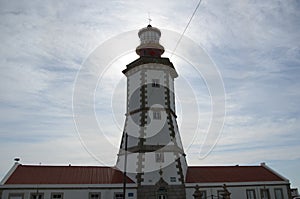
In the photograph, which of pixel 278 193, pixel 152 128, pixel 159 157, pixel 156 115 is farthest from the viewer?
pixel 278 193

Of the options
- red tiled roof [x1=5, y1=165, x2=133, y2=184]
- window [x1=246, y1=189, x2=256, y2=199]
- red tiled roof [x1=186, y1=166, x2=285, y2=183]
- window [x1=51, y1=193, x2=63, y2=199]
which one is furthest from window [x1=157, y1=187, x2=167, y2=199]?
window [x1=246, y1=189, x2=256, y2=199]

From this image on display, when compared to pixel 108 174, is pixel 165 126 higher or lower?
higher

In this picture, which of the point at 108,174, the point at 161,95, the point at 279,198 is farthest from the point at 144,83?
the point at 279,198

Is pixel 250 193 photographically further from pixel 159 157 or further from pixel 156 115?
pixel 156 115

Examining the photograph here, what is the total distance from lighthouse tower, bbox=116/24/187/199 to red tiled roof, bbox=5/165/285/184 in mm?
1420

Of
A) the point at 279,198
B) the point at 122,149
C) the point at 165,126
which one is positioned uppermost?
the point at 165,126

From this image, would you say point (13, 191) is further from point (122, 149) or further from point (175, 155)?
point (175, 155)

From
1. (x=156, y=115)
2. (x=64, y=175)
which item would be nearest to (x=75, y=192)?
(x=64, y=175)

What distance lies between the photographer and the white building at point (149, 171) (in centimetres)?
2305

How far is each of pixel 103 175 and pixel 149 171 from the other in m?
4.38

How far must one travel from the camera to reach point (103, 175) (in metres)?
25.1

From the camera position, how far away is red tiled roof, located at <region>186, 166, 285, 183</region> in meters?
26.6

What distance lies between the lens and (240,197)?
85.6 ft

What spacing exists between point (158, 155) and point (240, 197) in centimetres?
884
